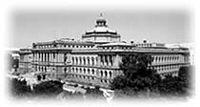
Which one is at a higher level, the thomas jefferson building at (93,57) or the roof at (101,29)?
the roof at (101,29)

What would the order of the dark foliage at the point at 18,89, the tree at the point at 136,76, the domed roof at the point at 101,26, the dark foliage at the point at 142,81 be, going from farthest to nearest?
1. the domed roof at the point at 101,26
2. the tree at the point at 136,76
3. the dark foliage at the point at 142,81
4. the dark foliage at the point at 18,89

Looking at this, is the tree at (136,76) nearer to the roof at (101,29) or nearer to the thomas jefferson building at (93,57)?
the thomas jefferson building at (93,57)

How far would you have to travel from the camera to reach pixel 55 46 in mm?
26844

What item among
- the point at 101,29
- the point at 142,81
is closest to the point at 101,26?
the point at 101,29

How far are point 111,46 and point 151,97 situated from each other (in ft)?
29.7

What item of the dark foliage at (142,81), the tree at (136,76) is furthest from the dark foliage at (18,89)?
the tree at (136,76)

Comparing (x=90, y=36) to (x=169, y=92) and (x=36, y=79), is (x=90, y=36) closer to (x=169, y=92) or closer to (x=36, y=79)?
(x=36, y=79)

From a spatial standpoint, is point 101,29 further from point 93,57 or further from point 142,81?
point 142,81

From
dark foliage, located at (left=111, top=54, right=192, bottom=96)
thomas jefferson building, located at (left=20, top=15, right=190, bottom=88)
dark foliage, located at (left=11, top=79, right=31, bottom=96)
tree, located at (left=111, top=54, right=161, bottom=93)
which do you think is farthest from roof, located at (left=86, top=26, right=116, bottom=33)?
dark foliage, located at (left=11, top=79, right=31, bottom=96)

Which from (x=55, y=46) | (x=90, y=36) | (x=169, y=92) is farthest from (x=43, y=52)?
(x=169, y=92)

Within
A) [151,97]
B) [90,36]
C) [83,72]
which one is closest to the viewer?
[151,97]

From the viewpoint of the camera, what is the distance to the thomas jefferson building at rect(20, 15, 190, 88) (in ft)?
71.1

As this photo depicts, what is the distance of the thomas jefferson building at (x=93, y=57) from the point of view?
2167cm

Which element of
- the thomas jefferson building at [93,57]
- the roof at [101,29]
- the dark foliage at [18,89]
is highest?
the roof at [101,29]
